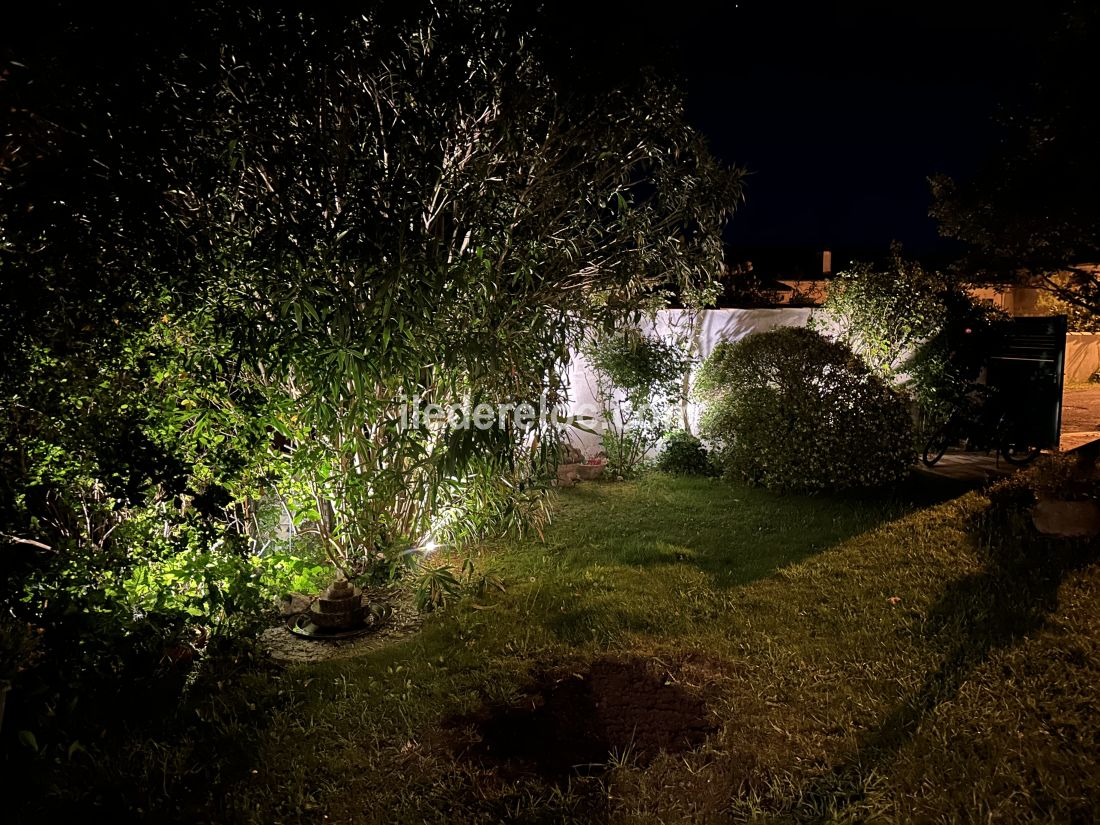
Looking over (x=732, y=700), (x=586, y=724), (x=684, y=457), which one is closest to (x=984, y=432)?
(x=684, y=457)

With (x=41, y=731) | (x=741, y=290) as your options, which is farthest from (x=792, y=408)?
(x=741, y=290)

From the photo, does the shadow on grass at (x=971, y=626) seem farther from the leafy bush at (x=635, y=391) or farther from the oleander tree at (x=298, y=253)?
the leafy bush at (x=635, y=391)

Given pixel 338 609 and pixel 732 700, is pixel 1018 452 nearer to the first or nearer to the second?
pixel 732 700

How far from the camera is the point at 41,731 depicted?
3664mm

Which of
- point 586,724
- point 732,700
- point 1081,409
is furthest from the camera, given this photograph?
point 1081,409

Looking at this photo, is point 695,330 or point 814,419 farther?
point 695,330

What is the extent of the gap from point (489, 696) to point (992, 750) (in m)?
2.58

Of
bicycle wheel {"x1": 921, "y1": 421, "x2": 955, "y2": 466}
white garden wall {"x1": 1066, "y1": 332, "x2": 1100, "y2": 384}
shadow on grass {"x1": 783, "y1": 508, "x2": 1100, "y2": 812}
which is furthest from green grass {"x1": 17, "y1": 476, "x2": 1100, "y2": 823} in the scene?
white garden wall {"x1": 1066, "y1": 332, "x2": 1100, "y2": 384}

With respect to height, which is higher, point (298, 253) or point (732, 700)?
point (298, 253)

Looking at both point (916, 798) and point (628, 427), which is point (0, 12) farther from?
point (628, 427)

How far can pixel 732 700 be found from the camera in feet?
13.7

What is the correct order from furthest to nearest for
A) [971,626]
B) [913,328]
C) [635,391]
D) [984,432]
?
[984,432], [913,328], [635,391], [971,626]

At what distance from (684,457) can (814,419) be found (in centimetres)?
215

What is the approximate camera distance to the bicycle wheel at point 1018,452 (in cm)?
1055
